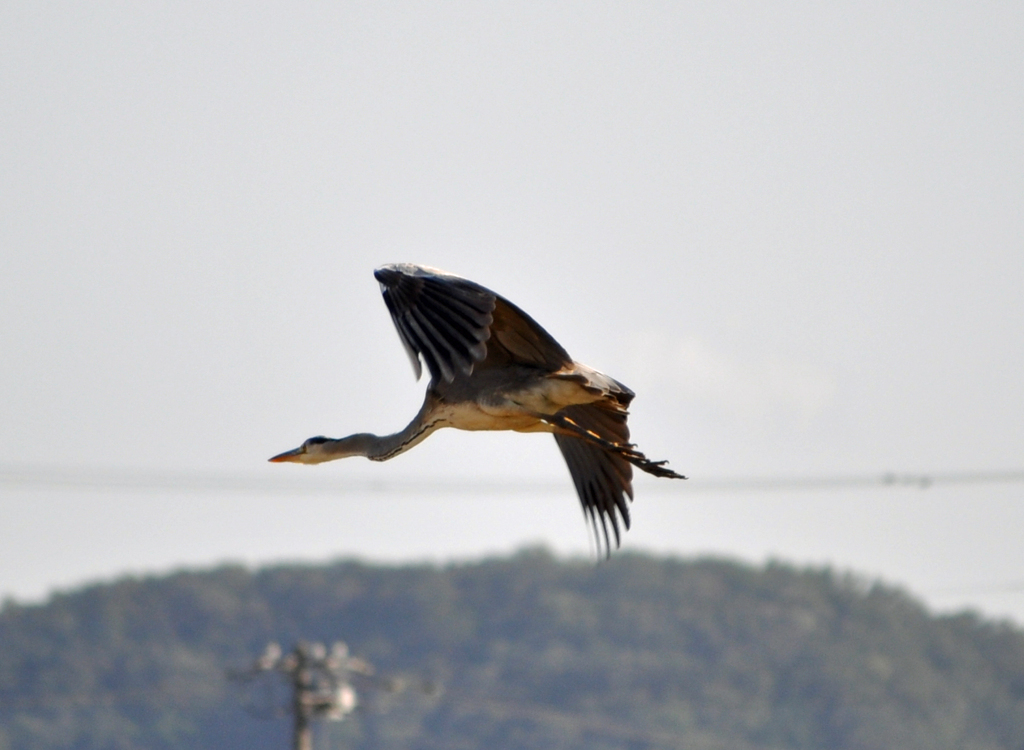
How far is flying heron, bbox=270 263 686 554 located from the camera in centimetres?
1269

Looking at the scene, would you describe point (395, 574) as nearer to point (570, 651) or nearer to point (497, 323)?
point (570, 651)

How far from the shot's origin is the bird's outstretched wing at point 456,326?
1258 cm

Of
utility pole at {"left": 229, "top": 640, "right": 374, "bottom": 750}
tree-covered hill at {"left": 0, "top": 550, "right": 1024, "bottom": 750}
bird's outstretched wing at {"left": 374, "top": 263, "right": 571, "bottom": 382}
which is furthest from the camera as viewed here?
tree-covered hill at {"left": 0, "top": 550, "right": 1024, "bottom": 750}

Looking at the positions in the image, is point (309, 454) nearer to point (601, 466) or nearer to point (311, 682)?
point (601, 466)

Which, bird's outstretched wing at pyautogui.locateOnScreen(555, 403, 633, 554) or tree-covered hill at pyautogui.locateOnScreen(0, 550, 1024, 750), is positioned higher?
bird's outstretched wing at pyautogui.locateOnScreen(555, 403, 633, 554)

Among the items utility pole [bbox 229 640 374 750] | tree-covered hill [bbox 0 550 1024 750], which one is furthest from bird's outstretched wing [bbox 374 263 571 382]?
tree-covered hill [bbox 0 550 1024 750]

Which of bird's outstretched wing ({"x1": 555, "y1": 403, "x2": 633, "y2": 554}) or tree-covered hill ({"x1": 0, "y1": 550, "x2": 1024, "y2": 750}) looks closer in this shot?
bird's outstretched wing ({"x1": 555, "y1": 403, "x2": 633, "y2": 554})

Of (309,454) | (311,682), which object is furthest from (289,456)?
(311,682)

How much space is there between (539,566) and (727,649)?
16771 mm

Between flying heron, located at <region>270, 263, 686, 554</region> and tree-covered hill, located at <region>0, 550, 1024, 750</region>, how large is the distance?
101 m

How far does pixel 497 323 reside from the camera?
13258mm

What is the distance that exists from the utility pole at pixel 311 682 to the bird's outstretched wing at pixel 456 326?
22.1m

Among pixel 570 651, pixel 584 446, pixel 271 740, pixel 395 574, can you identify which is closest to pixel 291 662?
pixel 584 446

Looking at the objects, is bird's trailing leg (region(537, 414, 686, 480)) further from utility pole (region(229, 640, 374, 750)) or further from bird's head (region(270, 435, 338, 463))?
utility pole (region(229, 640, 374, 750))
